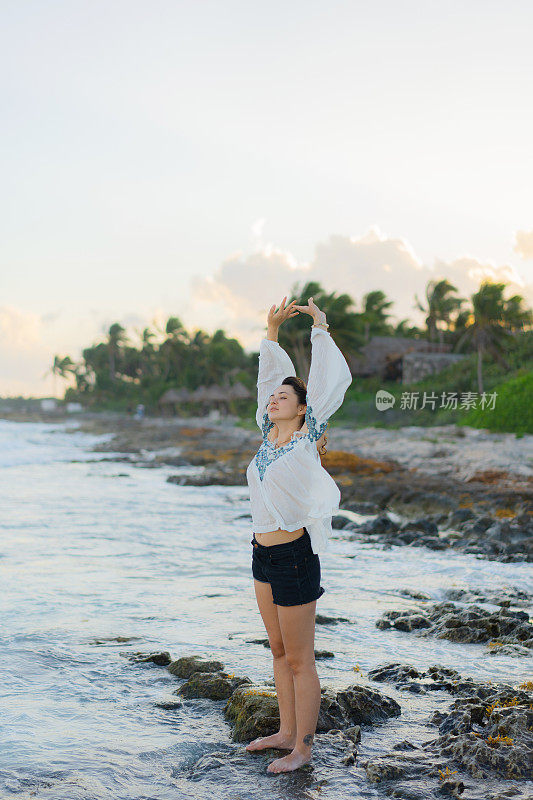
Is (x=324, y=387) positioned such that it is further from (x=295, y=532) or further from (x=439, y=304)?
(x=439, y=304)

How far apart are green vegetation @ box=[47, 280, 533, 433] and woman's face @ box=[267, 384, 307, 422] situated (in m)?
20.5

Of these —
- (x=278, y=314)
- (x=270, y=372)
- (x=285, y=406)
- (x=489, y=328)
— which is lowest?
(x=285, y=406)

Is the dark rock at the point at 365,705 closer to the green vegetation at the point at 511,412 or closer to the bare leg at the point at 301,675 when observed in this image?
the bare leg at the point at 301,675

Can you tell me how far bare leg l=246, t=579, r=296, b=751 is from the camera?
291 cm

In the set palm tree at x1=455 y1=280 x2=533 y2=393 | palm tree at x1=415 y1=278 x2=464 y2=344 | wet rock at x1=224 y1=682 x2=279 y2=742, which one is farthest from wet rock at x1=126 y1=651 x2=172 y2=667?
palm tree at x1=415 y1=278 x2=464 y2=344

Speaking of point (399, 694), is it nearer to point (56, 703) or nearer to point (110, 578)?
point (56, 703)

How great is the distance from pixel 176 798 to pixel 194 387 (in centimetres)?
6254

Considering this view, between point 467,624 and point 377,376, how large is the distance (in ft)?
126

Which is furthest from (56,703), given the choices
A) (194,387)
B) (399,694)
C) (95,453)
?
(194,387)

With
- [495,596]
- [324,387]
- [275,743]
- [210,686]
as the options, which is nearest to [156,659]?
[210,686]

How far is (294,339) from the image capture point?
3784cm

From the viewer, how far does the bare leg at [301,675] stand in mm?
2793

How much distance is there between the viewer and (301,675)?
9.33 ft

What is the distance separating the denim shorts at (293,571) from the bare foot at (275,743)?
716mm
